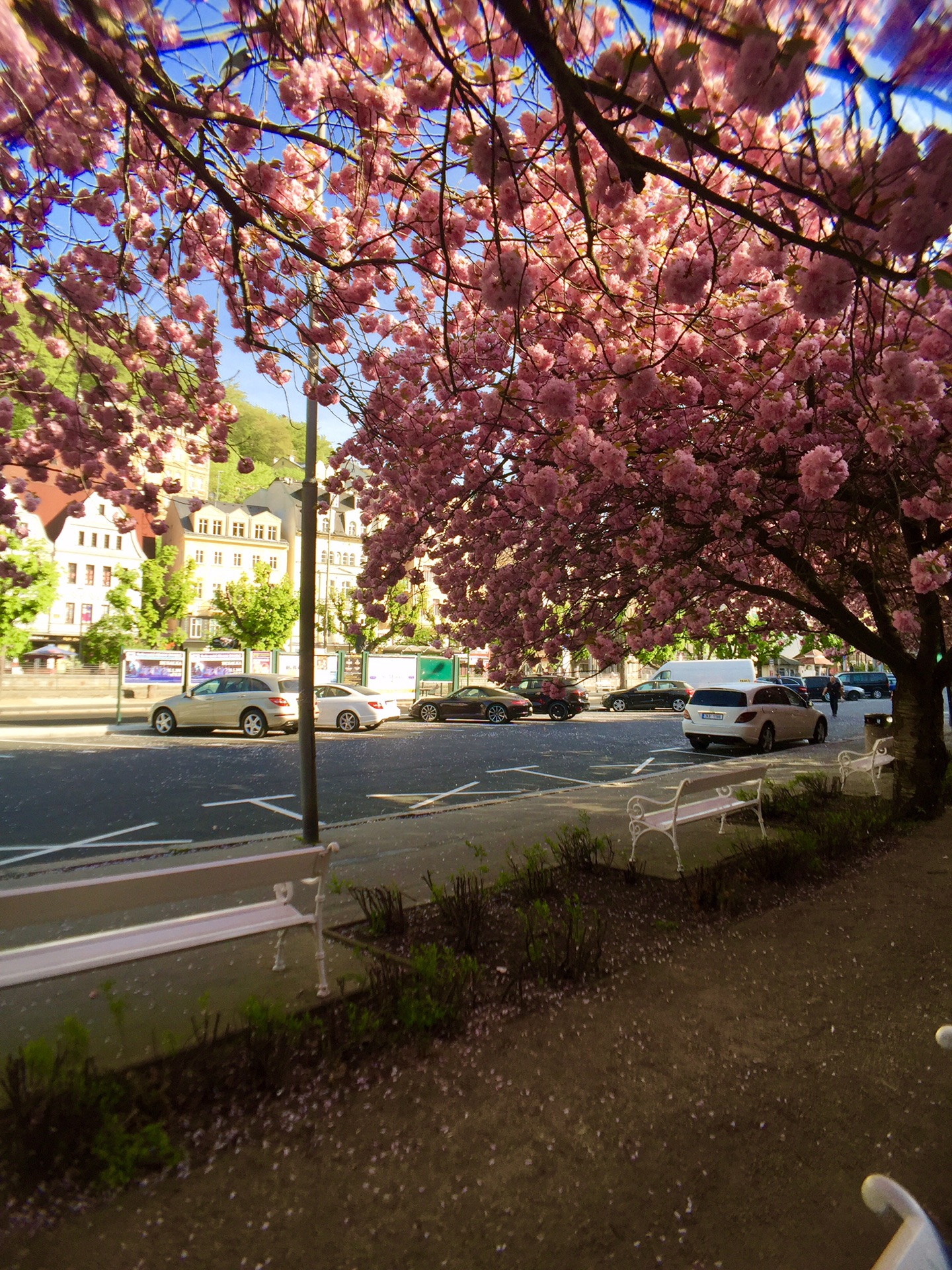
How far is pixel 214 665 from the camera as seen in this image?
3062cm

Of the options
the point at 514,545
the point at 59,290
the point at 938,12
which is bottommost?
the point at 514,545

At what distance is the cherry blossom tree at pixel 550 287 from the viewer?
3.29 m

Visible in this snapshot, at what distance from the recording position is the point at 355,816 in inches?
409

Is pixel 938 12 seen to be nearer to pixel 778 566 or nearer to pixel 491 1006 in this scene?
pixel 491 1006

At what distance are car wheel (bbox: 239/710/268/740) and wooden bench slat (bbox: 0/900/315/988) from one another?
18.4 metres

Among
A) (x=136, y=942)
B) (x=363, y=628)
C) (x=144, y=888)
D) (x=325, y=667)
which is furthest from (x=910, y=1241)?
(x=363, y=628)

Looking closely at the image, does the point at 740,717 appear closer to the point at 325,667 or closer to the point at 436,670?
the point at 436,670

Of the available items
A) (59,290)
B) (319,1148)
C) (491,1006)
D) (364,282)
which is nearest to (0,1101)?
(319,1148)

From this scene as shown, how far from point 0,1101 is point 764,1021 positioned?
3469mm

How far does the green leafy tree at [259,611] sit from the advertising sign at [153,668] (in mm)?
20580

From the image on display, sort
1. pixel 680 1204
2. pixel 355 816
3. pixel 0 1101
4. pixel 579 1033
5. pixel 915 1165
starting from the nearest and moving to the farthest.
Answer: pixel 680 1204 → pixel 915 1165 → pixel 0 1101 → pixel 579 1033 → pixel 355 816

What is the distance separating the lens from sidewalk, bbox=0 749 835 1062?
411cm

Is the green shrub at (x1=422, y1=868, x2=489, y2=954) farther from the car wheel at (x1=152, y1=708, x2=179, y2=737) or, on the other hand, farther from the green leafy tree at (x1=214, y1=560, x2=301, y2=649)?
the green leafy tree at (x1=214, y1=560, x2=301, y2=649)

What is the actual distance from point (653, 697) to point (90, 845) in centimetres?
3195
